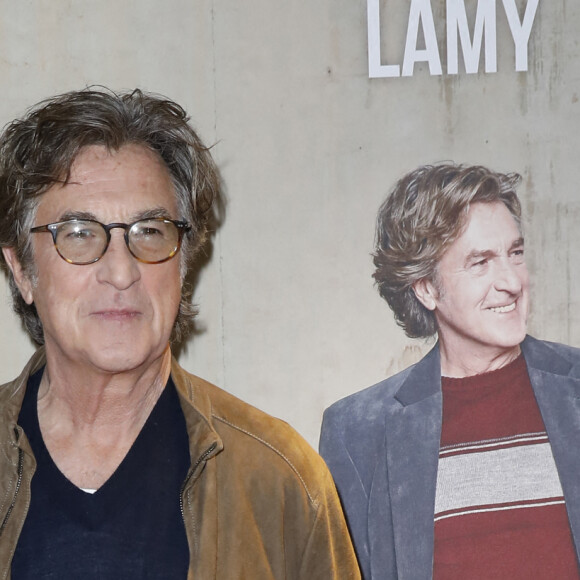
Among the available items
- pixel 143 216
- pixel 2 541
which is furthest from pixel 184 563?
pixel 143 216

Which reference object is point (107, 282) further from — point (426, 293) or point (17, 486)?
point (426, 293)

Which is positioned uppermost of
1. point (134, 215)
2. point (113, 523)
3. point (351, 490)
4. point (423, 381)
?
point (134, 215)

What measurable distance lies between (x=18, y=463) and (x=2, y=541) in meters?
0.14

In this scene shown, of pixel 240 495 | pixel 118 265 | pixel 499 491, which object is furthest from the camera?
pixel 499 491

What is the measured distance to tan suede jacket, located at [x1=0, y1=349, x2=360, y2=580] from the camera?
1.53 meters

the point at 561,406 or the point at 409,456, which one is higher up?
the point at 561,406

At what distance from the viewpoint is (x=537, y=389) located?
6.43 ft

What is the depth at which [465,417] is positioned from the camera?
1954 millimetres

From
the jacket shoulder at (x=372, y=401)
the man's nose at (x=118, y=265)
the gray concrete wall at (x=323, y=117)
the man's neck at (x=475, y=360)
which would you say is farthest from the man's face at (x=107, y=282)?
the man's neck at (x=475, y=360)

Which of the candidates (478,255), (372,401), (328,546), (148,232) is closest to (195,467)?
(328,546)

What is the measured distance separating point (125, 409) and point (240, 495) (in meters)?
0.28

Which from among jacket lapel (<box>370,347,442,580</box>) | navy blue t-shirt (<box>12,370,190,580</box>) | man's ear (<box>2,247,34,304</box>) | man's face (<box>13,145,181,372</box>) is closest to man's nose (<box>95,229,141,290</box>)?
man's face (<box>13,145,181,372</box>)

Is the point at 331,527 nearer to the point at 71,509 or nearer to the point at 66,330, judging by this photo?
the point at 71,509

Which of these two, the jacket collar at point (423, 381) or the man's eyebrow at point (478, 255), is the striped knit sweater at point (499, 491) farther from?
the man's eyebrow at point (478, 255)
